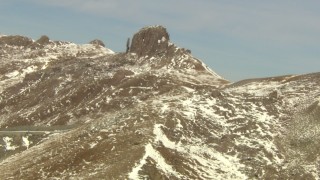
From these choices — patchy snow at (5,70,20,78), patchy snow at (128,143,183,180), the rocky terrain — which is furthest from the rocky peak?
patchy snow at (128,143,183,180)

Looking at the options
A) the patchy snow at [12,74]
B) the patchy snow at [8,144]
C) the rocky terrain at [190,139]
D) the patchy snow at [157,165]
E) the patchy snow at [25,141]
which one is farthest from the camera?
the patchy snow at [12,74]

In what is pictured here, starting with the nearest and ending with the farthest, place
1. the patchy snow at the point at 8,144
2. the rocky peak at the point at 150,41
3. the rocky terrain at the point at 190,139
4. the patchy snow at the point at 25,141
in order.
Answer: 1. the rocky terrain at the point at 190,139
2. the patchy snow at the point at 8,144
3. the patchy snow at the point at 25,141
4. the rocky peak at the point at 150,41

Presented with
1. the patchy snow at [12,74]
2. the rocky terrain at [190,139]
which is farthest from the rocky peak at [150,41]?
the rocky terrain at [190,139]

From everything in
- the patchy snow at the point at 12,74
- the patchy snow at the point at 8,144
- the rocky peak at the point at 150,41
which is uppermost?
the rocky peak at the point at 150,41

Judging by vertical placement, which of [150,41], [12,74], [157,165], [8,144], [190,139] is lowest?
[8,144]

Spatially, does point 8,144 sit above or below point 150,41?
below

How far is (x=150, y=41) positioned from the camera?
166 m

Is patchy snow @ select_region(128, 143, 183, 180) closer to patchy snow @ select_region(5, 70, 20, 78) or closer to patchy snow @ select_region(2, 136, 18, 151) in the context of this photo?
patchy snow @ select_region(2, 136, 18, 151)

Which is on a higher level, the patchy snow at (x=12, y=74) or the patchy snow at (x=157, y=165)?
the patchy snow at (x=12, y=74)

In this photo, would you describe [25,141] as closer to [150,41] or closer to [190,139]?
[190,139]

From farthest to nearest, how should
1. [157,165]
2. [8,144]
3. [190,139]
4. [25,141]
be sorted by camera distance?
[25,141], [8,144], [190,139], [157,165]

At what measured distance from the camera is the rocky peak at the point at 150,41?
163250 millimetres

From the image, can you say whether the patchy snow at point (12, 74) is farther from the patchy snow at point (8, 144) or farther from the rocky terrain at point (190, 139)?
the patchy snow at point (8, 144)

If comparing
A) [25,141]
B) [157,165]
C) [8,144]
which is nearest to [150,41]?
[25,141]
